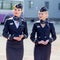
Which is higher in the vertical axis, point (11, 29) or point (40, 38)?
point (11, 29)

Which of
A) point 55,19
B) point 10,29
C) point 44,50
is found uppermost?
point 10,29

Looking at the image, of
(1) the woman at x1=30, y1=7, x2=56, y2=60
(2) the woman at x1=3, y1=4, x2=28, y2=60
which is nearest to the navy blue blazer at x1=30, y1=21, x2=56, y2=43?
(1) the woman at x1=30, y1=7, x2=56, y2=60

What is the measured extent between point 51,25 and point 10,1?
79.2ft

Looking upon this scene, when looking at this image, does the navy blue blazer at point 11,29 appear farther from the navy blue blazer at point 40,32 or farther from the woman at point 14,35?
the navy blue blazer at point 40,32

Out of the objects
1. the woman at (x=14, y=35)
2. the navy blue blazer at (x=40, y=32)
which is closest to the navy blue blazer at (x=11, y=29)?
the woman at (x=14, y=35)

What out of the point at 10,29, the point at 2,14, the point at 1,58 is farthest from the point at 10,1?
the point at 10,29

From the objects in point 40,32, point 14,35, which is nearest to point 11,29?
point 14,35

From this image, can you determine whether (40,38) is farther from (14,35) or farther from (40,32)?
(14,35)

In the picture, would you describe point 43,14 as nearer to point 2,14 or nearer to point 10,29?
point 10,29

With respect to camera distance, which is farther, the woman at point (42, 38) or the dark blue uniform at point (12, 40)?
the dark blue uniform at point (12, 40)

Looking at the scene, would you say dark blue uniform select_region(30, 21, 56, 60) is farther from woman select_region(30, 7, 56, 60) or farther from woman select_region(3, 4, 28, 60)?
woman select_region(3, 4, 28, 60)

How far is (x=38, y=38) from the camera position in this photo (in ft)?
19.7

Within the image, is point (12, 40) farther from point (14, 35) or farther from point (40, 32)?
point (40, 32)

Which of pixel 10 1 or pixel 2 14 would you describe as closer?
pixel 2 14
